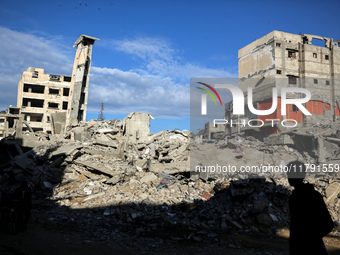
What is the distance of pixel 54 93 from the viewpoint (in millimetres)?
39625

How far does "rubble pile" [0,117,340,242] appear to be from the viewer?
756 centimetres

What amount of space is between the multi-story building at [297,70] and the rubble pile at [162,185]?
436 inches

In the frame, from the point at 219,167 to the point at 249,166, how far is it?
2.17m

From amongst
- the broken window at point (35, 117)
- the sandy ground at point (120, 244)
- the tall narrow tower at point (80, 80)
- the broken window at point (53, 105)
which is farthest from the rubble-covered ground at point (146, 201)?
the broken window at point (53, 105)

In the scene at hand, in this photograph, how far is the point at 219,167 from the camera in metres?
A: 15.4

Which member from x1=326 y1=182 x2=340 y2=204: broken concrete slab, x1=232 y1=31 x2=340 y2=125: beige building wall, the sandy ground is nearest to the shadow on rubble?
the sandy ground

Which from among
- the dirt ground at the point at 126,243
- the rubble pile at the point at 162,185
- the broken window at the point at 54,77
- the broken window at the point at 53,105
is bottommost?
the dirt ground at the point at 126,243

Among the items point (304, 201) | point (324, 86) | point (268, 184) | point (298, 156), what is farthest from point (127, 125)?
point (324, 86)

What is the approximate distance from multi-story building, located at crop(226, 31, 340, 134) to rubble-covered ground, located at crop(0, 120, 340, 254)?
12592 millimetres

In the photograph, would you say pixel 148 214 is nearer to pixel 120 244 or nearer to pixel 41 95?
pixel 120 244

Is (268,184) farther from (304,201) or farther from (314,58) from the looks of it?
(314,58)

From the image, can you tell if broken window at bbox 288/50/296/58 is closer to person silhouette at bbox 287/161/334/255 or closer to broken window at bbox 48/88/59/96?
person silhouette at bbox 287/161/334/255

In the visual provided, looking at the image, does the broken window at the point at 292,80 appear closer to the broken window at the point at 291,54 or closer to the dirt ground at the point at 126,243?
the broken window at the point at 291,54

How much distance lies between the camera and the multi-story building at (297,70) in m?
29.3
